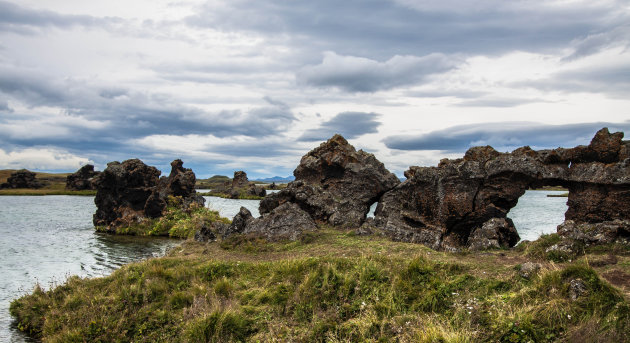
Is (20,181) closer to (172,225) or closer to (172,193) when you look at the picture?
(172,193)

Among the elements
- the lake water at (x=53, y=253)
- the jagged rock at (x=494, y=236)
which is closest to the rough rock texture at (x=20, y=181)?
the lake water at (x=53, y=253)

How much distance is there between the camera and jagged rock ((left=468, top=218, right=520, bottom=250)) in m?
19.5

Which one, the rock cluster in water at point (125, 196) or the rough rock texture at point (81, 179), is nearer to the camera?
the rock cluster in water at point (125, 196)

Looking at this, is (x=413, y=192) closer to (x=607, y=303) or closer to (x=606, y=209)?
(x=606, y=209)

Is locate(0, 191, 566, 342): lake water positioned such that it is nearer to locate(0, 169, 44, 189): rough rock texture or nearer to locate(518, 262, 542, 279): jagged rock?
locate(518, 262, 542, 279): jagged rock

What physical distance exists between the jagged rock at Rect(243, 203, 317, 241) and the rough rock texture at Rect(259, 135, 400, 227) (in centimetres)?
132

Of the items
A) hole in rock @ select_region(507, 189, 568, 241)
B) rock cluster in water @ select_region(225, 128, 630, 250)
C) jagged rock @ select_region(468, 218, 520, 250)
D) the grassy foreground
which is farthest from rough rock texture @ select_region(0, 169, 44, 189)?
jagged rock @ select_region(468, 218, 520, 250)

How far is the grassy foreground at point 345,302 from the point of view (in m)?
10.0

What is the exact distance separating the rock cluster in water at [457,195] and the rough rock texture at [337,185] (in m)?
0.07

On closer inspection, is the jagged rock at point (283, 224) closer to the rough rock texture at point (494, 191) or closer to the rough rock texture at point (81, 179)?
the rough rock texture at point (494, 191)

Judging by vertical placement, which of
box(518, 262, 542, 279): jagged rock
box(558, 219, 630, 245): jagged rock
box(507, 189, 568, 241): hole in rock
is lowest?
box(507, 189, 568, 241): hole in rock

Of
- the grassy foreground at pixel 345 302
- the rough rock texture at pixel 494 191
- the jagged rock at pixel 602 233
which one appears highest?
the rough rock texture at pixel 494 191

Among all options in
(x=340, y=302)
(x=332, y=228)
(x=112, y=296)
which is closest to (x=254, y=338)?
(x=340, y=302)

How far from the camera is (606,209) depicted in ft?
59.7
